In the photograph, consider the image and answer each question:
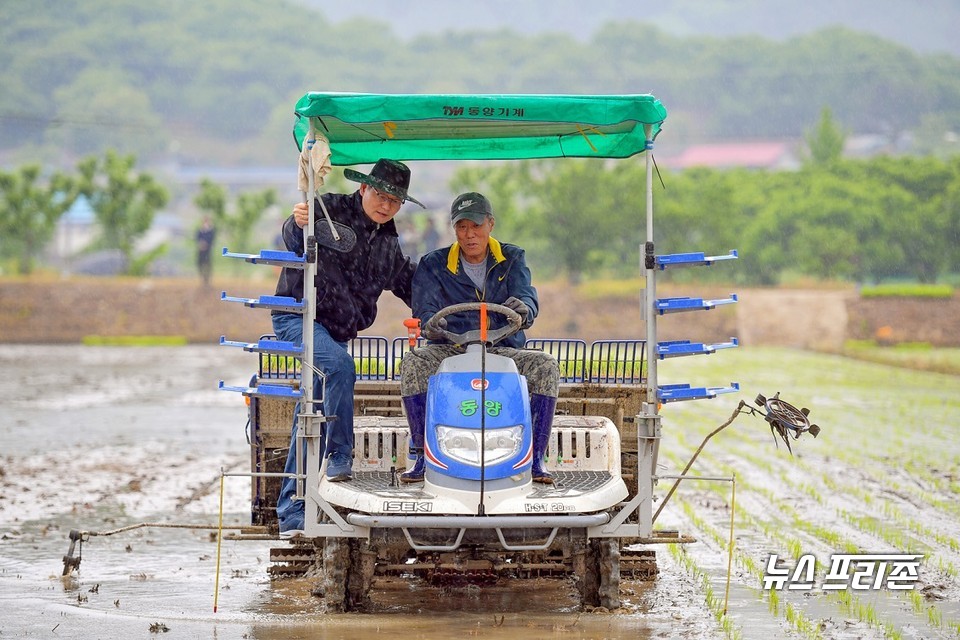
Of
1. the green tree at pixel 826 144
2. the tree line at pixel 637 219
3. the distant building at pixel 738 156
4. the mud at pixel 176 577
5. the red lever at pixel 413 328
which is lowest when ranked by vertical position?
the mud at pixel 176 577

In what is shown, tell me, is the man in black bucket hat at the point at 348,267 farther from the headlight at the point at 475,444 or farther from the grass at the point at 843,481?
the grass at the point at 843,481

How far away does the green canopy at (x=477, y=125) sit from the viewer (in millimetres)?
7719

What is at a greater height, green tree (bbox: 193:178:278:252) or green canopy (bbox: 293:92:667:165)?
green tree (bbox: 193:178:278:252)

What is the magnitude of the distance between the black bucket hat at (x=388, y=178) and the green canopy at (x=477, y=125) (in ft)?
0.84

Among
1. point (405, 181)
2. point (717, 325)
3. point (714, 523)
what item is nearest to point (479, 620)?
point (405, 181)

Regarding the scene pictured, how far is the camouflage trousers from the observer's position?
801cm

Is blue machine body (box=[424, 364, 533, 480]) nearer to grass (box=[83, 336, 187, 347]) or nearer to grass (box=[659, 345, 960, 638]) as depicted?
grass (box=[659, 345, 960, 638])

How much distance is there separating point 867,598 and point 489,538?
7.94 ft

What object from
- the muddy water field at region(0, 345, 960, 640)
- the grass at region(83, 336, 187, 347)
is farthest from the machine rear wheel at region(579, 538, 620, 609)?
the grass at region(83, 336, 187, 347)

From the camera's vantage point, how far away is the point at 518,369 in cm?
804

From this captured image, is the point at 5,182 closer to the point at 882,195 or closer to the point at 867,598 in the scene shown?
the point at 882,195

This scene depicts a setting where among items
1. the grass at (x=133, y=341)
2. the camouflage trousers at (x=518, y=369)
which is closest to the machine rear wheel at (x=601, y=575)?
the camouflage trousers at (x=518, y=369)

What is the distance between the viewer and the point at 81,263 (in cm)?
5962

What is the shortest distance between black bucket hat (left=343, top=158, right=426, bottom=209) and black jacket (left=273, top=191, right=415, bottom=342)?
203 millimetres
